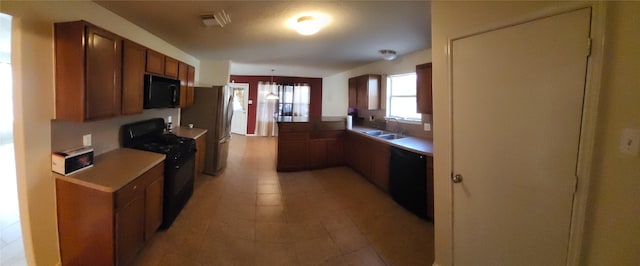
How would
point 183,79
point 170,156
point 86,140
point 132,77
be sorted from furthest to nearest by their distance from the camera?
point 183,79
point 170,156
point 132,77
point 86,140

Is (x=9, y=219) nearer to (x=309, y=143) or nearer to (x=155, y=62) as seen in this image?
(x=155, y=62)

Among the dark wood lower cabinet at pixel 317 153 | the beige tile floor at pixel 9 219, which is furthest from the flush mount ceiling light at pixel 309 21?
the beige tile floor at pixel 9 219

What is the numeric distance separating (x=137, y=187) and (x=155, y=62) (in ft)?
5.10

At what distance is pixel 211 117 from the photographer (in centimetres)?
413

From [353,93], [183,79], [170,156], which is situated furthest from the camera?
[353,93]

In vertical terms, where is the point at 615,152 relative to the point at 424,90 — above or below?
below

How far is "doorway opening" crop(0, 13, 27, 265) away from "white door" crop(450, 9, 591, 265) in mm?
2993

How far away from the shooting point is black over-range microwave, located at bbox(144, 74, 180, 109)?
101 inches

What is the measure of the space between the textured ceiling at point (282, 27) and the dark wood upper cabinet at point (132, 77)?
40cm

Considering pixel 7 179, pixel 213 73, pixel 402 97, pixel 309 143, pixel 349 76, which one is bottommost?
pixel 7 179

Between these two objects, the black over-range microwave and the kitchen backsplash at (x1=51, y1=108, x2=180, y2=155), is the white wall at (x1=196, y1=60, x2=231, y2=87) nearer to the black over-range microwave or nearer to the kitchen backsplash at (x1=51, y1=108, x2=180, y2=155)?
the black over-range microwave

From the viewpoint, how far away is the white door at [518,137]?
1135mm

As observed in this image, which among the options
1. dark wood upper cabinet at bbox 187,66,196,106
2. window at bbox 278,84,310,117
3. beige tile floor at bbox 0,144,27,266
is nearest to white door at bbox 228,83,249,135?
window at bbox 278,84,310,117

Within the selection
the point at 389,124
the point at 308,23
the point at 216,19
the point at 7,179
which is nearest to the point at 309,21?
the point at 308,23
